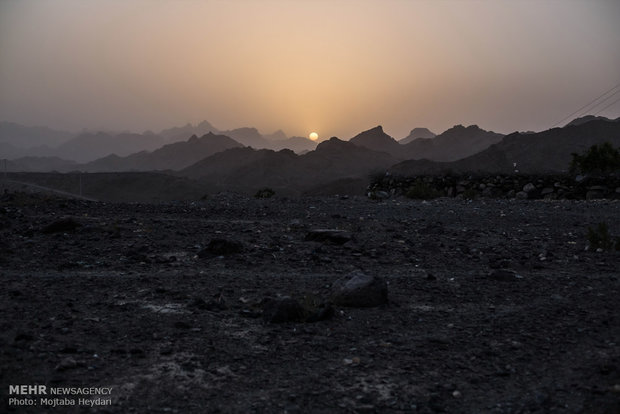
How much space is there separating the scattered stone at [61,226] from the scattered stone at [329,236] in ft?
14.8

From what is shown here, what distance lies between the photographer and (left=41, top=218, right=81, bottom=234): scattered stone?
9.37 meters

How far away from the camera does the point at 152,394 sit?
3.69 metres

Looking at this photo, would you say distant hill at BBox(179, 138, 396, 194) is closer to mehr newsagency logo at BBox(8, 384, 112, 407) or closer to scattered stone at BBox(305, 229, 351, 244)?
scattered stone at BBox(305, 229, 351, 244)

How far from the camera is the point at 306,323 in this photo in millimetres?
5176

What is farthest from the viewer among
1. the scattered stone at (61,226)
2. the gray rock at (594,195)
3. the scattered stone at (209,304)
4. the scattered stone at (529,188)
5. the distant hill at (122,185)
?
the distant hill at (122,185)

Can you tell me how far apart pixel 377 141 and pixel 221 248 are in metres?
158

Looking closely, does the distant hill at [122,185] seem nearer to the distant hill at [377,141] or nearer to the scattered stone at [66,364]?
the scattered stone at [66,364]

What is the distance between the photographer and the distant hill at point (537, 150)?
6269 cm

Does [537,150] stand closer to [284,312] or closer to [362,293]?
[362,293]

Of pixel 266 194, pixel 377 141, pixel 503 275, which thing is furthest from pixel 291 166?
pixel 503 275

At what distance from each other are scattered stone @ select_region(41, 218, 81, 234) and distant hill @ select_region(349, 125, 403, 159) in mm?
147980

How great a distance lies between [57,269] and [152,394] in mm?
4296

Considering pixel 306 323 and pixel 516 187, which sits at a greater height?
pixel 516 187

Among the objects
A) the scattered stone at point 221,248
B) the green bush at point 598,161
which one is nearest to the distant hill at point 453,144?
the green bush at point 598,161
